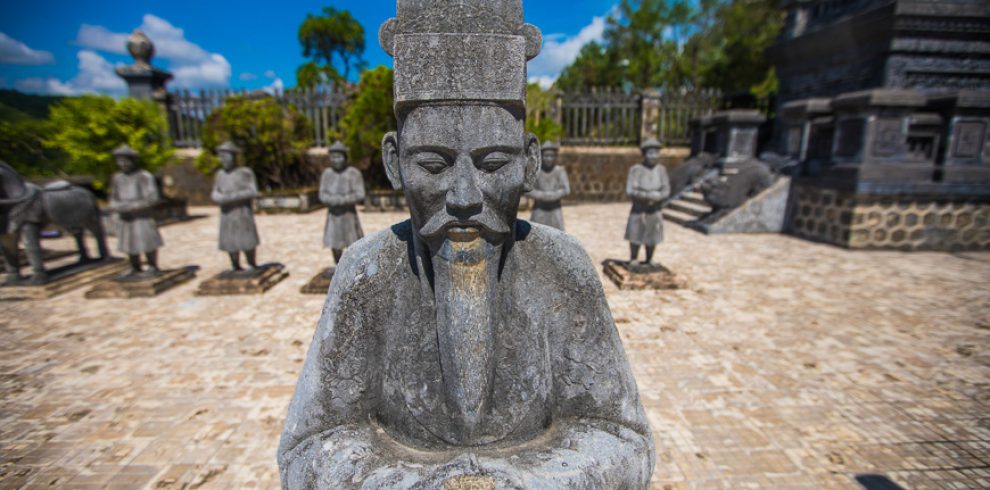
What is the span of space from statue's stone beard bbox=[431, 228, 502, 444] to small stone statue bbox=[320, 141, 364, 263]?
565cm

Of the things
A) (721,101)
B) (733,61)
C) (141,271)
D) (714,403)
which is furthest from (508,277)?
(733,61)

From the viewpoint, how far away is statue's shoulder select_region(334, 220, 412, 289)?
4.69ft

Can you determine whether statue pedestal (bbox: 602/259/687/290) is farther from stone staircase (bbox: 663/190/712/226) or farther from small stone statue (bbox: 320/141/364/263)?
stone staircase (bbox: 663/190/712/226)

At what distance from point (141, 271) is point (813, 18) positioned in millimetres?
18717

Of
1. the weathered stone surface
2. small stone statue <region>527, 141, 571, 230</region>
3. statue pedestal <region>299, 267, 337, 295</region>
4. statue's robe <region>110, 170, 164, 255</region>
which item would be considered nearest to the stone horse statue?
statue's robe <region>110, 170, 164, 255</region>

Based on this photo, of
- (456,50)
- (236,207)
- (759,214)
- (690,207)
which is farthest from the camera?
(690,207)

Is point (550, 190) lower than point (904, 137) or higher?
lower

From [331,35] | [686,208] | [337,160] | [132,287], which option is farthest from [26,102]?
[686,208]

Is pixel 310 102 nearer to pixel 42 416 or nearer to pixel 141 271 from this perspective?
pixel 141 271

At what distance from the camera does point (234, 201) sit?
6.44m

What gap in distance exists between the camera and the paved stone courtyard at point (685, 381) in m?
2.97

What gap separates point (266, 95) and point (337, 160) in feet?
36.3

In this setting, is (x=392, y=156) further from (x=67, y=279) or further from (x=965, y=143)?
(x=965, y=143)

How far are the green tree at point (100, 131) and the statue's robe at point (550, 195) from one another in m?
11.1
